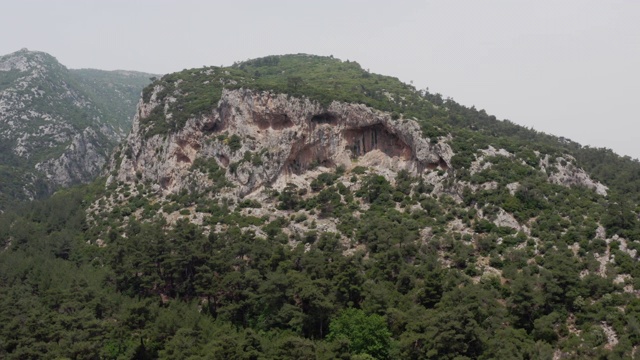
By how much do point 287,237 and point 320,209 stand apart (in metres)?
9.06

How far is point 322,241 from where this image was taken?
212 feet

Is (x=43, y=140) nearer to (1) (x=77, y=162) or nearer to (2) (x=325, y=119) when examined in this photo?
(1) (x=77, y=162)

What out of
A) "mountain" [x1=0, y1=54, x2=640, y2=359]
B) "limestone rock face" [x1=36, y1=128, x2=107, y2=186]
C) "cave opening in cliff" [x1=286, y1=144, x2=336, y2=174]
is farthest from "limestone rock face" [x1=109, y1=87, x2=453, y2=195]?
"limestone rock face" [x1=36, y1=128, x2=107, y2=186]

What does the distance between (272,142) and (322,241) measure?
27.0m

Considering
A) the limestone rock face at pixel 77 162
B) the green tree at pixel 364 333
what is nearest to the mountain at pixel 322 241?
the green tree at pixel 364 333

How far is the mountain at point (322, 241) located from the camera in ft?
151

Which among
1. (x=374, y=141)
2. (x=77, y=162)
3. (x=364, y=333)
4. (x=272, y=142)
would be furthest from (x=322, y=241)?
(x=77, y=162)

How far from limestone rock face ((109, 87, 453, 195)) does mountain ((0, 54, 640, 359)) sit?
28 cm

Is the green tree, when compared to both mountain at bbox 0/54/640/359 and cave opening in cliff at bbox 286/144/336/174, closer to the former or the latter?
mountain at bbox 0/54/640/359

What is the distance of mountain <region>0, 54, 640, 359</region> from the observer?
4597cm

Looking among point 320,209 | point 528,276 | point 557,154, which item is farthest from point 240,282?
point 557,154

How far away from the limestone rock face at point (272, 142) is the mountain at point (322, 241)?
0.28 meters

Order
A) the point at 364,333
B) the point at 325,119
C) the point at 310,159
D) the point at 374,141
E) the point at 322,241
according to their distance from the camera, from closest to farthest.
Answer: the point at 364,333, the point at 322,241, the point at 374,141, the point at 310,159, the point at 325,119

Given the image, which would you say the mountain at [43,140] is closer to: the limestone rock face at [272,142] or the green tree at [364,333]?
the limestone rock face at [272,142]
